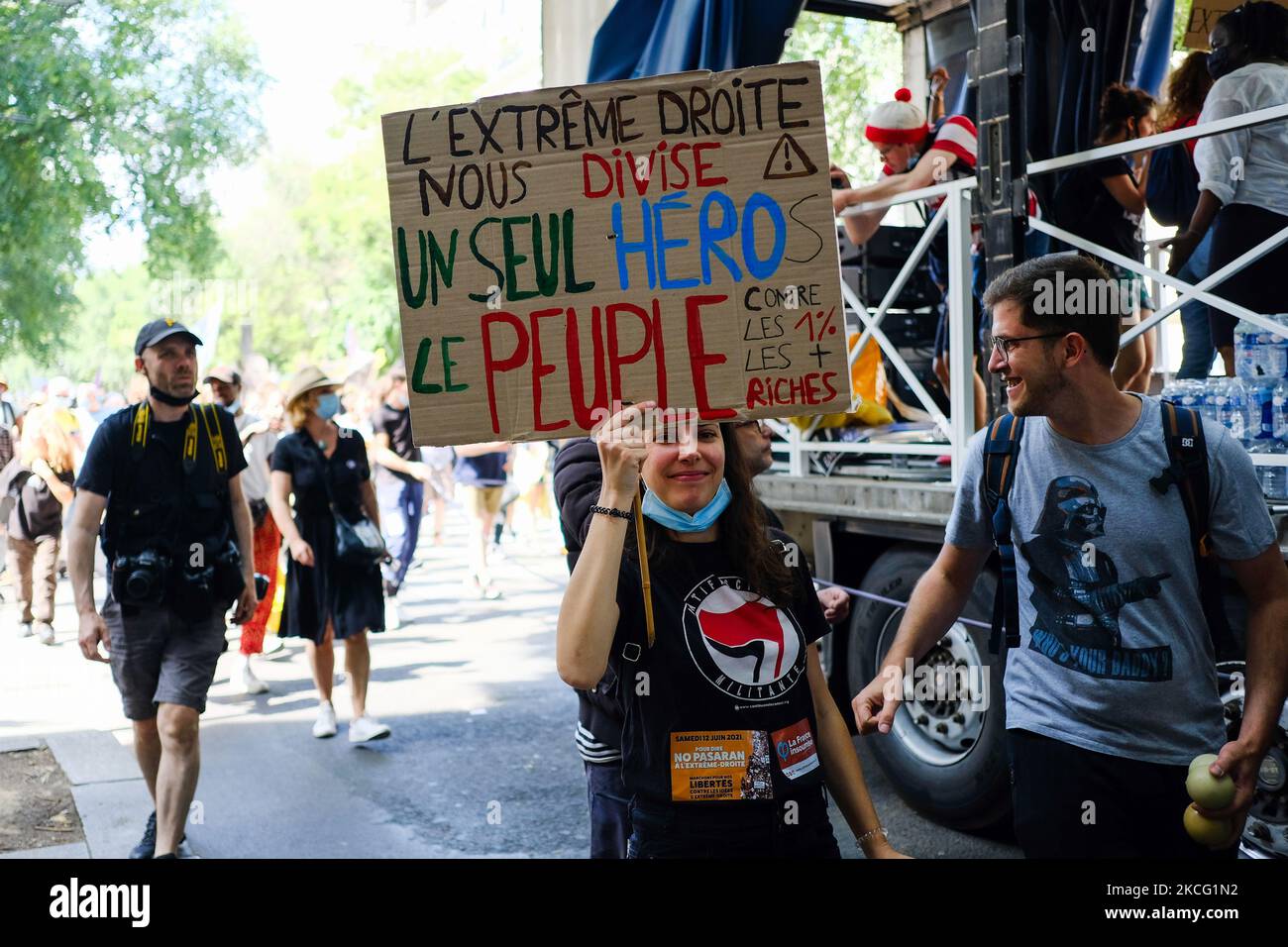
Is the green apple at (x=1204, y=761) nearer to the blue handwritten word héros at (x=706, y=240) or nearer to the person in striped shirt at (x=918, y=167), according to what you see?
the blue handwritten word héros at (x=706, y=240)

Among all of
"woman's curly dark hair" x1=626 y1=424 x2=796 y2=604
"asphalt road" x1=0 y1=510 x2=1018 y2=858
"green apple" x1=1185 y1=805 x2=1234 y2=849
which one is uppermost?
"woman's curly dark hair" x1=626 y1=424 x2=796 y2=604

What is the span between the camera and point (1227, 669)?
13.9 feet

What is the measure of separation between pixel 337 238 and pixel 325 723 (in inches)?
1466

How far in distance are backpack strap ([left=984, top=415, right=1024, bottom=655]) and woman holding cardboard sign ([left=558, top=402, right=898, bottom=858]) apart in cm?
50

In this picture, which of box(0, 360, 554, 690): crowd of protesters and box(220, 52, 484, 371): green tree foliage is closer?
box(0, 360, 554, 690): crowd of protesters

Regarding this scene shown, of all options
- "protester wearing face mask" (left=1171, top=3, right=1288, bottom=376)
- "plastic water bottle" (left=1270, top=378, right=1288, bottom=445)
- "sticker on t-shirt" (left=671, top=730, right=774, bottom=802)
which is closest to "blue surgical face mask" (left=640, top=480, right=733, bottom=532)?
"sticker on t-shirt" (left=671, top=730, right=774, bottom=802)

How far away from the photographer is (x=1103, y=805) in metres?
2.84

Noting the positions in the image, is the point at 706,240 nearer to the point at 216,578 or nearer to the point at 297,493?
the point at 216,578

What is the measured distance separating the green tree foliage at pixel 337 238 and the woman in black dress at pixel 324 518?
25329mm

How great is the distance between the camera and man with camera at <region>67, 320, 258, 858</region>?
5145mm

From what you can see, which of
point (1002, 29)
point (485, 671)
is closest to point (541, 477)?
point (485, 671)

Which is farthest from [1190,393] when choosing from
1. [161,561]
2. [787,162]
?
[161,561]

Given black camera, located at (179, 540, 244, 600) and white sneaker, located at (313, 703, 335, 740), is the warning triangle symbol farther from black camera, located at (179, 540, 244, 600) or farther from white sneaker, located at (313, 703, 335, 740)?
white sneaker, located at (313, 703, 335, 740)

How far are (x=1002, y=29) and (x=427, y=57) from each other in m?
37.3
